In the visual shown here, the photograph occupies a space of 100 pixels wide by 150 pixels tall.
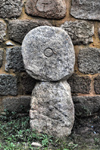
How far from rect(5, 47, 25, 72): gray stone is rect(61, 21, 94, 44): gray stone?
74cm

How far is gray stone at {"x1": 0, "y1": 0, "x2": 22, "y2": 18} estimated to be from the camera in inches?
103

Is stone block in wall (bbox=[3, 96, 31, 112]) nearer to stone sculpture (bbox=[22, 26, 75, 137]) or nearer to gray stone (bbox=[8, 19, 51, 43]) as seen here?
stone sculpture (bbox=[22, 26, 75, 137])

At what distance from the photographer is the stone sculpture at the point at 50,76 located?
221 cm

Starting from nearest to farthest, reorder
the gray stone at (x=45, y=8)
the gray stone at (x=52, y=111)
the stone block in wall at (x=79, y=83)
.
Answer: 1. the gray stone at (x=52, y=111)
2. the gray stone at (x=45, y=8)
3. the stone block in wall at (x=79, y=83)

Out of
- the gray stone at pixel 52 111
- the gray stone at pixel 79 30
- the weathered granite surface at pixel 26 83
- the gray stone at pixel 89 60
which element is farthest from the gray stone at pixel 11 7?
the gray stone at pixel 52 111

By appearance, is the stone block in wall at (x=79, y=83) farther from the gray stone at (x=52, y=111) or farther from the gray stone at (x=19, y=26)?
the gray stone at (x=19, y=26)

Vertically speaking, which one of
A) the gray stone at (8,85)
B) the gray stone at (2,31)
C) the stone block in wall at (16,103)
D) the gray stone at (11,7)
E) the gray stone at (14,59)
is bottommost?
the stone block in wall at (16,103)

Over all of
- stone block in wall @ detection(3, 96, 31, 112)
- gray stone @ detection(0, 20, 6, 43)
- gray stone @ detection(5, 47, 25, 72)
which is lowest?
stone block in wall @ detection(3, 96, 31, 112)

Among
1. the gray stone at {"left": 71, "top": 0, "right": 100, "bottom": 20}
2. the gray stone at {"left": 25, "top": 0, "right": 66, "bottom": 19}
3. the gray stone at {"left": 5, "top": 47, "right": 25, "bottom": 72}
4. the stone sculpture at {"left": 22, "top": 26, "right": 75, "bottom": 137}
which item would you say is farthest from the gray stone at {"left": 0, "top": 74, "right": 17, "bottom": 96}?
the gray stone at {"left": 71, "top": 0, "right": 100, "bottom": 20}

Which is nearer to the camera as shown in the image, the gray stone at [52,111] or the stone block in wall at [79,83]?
the gray stone at [52,111]

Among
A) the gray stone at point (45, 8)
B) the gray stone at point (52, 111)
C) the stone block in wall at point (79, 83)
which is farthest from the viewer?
the stone block in wall at point (79, 83)

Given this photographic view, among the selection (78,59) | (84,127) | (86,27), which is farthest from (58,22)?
(84,127)

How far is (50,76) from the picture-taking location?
223cm

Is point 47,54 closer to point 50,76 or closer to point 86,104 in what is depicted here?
point 50,76
